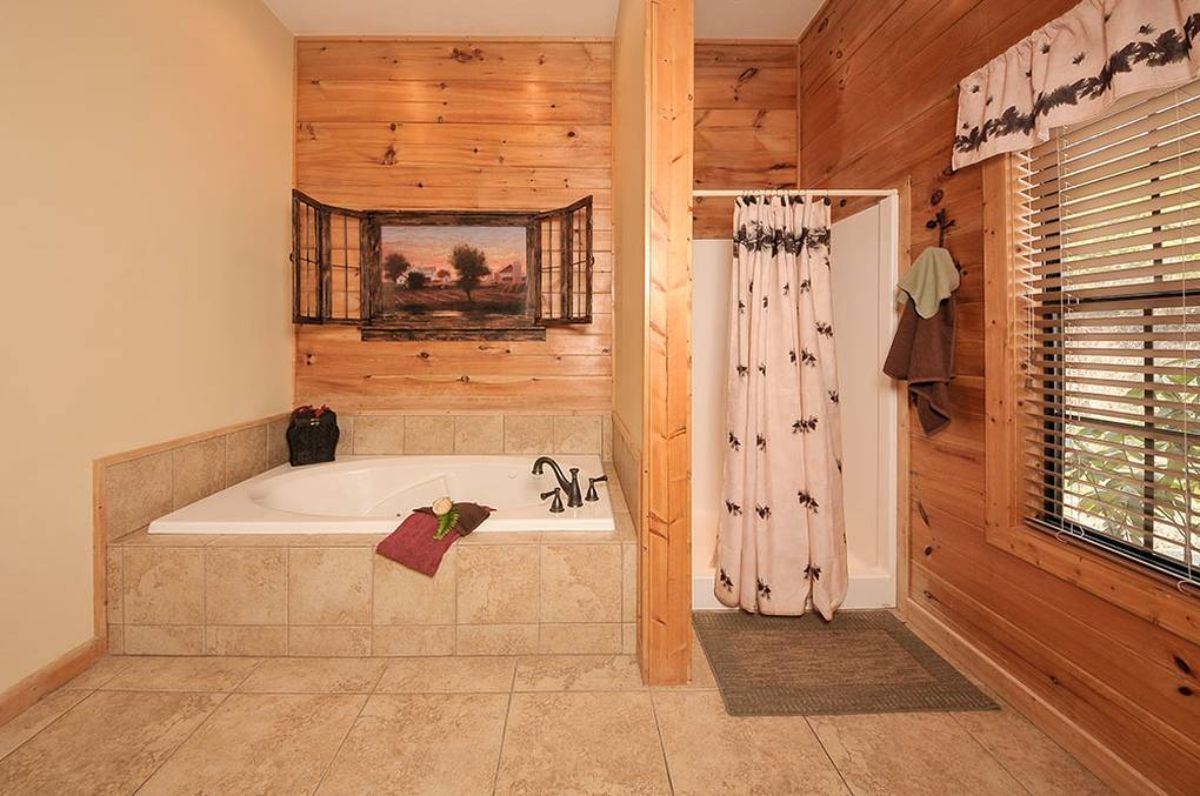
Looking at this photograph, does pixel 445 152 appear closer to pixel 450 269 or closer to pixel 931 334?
pixel 450 269

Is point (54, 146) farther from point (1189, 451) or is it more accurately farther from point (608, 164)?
point (1189, 451)

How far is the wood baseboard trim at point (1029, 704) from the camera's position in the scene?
55.7 inches

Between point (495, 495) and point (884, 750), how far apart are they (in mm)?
1998

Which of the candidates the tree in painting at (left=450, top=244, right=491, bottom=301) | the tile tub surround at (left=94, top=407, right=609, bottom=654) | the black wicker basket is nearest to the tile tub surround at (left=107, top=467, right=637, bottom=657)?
the tile tub surround at (left=94, top=407, right=609, bottom=654)

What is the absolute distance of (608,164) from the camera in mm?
3230

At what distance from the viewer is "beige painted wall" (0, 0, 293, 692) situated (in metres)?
1.67

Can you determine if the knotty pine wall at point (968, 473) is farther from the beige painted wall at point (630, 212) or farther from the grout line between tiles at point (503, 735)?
the grout line between tiles at point (503, 735)

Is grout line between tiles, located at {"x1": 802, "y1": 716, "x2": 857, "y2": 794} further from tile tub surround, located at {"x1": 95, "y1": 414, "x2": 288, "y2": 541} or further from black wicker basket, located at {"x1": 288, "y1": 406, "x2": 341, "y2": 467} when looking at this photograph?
black wicker basket, located at {"x1": 288, "y1": 406, "x2": 341, "y2": 467}

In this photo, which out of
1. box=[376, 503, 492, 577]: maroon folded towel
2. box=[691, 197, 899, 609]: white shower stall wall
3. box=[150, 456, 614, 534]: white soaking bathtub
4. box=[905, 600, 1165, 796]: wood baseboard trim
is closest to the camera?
box=[905, 600, 1165, 796]: wood baseboard trim

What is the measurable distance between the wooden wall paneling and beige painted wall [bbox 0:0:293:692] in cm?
184

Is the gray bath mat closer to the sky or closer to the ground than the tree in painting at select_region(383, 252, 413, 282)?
closer to the ground

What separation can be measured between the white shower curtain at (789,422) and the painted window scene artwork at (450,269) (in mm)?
1381

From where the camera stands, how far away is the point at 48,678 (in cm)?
176

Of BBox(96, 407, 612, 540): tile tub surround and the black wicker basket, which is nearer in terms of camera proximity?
BBox(96, 407, 612, 540): tile tub surround
